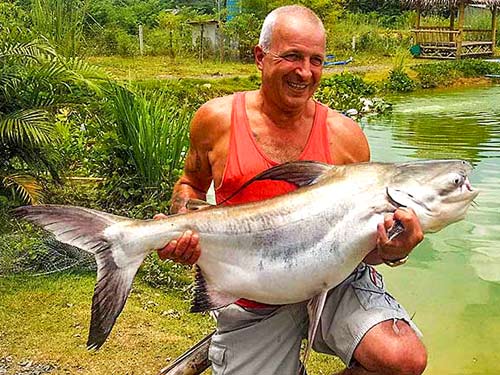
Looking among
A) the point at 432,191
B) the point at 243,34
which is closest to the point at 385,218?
the point at 432,191

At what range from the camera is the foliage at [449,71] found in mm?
20750

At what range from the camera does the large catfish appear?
2.52m

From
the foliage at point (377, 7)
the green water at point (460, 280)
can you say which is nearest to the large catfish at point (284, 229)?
the green water at point (460, 280)

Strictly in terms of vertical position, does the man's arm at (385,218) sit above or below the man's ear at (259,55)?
below

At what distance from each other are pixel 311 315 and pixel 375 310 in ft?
0.93

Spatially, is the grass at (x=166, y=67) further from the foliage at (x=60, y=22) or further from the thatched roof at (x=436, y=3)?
the thatched roof at (x=436, y=3)

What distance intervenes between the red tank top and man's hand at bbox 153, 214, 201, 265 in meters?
0.41

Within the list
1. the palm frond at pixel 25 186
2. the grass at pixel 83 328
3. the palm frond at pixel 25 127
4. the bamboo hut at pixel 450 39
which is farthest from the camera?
the bamboo hut at pixel 450 39

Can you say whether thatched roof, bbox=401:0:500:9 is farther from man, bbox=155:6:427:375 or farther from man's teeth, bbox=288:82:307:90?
man's teeth, bbox=288:82:307:90

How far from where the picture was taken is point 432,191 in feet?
8.30

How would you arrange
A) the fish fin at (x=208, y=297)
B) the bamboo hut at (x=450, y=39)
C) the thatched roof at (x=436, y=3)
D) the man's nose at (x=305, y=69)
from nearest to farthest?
the fish fin at (x=208, y=297) → the man's nose at (x=305, y=69) → the bamboo hut at (x=450, y=39) → the thatched roof at (x=436, y=3)

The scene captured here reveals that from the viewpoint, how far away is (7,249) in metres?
5.61

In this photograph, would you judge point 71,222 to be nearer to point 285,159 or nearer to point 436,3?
point 285,159

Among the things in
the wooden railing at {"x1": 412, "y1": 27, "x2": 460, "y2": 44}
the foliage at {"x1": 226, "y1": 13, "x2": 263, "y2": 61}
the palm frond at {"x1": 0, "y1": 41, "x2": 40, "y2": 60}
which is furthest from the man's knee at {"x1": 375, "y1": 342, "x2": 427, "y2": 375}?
the wooden railing at {"x1": 412, "y1": 27, "x2": 460, "y2": 44}
